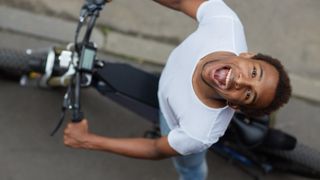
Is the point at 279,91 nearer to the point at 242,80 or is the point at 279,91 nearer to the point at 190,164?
the point at 242,80

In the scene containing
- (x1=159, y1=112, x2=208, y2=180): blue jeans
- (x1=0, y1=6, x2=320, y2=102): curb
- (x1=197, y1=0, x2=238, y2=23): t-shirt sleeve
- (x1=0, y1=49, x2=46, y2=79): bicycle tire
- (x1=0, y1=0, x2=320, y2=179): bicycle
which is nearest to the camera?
(x1=197, y1=0, x2=238, y2=23): t-shirt sleeve

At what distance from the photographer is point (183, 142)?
3.11 m

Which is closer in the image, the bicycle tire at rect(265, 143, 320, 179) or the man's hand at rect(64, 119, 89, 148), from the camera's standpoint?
the man's hand at rect(64, 119, 89, 148)

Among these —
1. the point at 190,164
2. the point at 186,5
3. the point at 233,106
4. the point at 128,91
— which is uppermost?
the point at 186,5

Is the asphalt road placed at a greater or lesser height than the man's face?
lesser

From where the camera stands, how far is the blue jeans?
3709mm

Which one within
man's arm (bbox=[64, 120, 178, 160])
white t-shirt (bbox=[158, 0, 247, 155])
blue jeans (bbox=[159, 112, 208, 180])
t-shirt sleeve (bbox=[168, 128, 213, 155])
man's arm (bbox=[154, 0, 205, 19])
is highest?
man's arm (bbox=[154, 0, 205, 19])

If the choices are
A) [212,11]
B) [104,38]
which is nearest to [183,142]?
[212,11]

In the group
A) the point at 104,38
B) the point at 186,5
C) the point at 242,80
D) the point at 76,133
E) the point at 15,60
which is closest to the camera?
the point at 242,80

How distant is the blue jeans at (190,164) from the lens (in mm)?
3709

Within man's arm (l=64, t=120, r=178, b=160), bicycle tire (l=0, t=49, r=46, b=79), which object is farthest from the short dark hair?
bicycle tire (l=0, t=49, r=46, b=79)

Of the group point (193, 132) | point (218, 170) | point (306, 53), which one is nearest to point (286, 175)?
point (218, 170)

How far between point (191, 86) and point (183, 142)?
0.29 m

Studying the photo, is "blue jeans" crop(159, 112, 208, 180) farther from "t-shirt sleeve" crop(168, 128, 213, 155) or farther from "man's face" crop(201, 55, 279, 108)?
"man's face" crop(201, 55, 279, 108)
